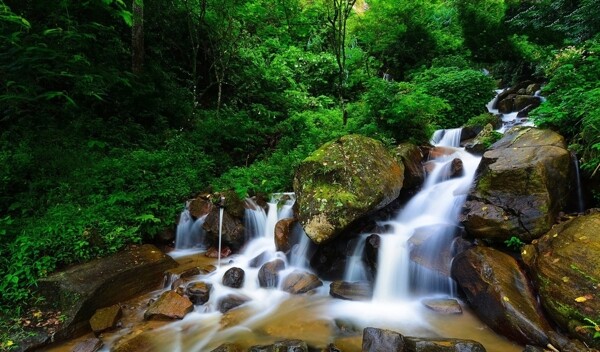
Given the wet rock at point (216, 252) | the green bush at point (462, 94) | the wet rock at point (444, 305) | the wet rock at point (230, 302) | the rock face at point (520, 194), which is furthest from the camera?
the green bush at point (462, 94)

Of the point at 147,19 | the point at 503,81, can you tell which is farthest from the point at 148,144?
the point at 503,81

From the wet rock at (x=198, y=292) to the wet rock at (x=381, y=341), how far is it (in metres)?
2.55

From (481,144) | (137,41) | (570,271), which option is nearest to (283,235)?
(570,271)

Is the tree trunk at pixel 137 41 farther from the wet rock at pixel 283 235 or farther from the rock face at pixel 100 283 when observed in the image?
the wet rock at pixel 283 235

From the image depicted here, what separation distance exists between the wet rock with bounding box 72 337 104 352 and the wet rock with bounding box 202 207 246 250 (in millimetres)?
2902

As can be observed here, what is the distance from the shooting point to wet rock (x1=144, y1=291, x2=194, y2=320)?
4633 millimetres

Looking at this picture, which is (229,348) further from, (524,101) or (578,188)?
(524,101)

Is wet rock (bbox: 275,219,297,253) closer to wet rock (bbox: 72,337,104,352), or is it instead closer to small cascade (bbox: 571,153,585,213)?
wet rock (bbox: 72,337,104,352)

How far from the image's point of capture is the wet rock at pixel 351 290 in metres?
5.16

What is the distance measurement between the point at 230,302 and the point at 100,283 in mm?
1846

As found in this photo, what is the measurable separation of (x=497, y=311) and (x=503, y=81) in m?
13.2

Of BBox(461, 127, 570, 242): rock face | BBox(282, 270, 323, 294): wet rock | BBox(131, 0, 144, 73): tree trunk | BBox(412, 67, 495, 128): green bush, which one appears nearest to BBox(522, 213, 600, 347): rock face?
BBox(461, 127, 570, 242): rock face

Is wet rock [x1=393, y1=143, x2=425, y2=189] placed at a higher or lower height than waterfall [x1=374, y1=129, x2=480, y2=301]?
higher

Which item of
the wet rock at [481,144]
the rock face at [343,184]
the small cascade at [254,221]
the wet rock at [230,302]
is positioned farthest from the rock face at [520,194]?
the small cascade at [254,221]
